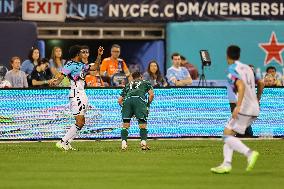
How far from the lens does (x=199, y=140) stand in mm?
24531

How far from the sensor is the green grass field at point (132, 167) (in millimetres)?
14625

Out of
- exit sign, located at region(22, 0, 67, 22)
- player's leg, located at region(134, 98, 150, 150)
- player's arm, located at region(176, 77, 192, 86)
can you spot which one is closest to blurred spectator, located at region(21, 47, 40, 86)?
player's arm, located at region(176, 77, 192, 86)

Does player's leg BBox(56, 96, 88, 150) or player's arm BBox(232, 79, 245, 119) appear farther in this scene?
player's leg BBox(56, 96, 88, 150)

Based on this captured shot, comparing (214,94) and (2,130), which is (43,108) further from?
(214,94)

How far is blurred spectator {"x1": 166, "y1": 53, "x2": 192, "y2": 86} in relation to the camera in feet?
84.7

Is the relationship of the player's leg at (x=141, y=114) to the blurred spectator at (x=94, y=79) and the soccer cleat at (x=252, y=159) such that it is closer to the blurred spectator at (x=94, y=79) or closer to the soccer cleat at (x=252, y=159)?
the blurred spectator at (x=94, y=79)

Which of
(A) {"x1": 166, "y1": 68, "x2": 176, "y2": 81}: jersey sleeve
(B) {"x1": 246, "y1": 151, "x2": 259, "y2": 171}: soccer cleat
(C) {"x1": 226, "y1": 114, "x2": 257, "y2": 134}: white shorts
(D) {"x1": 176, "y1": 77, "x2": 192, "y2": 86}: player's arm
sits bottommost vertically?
(B) {"x1": 246, "y1": 151, "x2": 259, "y2": 171}: soccer cleat

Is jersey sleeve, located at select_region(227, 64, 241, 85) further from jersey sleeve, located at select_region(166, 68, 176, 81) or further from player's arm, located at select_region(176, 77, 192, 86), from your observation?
jersey sleeve, located at select_region(166, 68, 176, 81)

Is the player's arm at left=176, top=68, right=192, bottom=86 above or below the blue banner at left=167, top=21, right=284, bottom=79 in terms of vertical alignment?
below

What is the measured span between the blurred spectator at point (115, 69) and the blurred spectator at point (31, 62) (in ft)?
5.29

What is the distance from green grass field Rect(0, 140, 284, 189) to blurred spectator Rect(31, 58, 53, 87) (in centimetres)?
218

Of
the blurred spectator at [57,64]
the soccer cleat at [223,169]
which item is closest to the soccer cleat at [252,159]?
the soccer cleat at [223,169]

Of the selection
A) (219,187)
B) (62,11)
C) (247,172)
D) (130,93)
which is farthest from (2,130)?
(219,187)

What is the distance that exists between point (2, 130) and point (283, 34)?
11.0 metres
